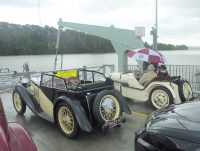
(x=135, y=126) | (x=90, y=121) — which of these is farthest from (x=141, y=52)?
(x=90, y=121)

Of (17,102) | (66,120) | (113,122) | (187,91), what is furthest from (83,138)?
(187,91)

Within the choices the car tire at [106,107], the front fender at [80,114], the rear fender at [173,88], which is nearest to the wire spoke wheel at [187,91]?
the rear fender at [173,88]

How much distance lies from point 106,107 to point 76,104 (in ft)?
1.87

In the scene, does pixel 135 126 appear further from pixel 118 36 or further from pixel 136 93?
pixel 118 36

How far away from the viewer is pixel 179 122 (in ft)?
10.4

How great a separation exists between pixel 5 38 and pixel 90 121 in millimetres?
7388

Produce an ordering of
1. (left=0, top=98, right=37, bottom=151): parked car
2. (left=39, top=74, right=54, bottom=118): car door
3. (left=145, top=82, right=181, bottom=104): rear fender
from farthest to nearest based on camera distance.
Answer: (left=145, top=82, right=181, bottom=104): rear fender
(left=39, top=74, right=54, bottom=118): car door
(left=0, top=98, right=37, bottom=151): parked car

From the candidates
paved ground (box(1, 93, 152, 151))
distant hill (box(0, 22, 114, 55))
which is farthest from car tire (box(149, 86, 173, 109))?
distant hill (box(0, 22, 114, 55))

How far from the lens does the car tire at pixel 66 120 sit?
5180mm

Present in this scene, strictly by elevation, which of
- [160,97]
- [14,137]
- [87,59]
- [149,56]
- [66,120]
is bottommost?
[66,120]

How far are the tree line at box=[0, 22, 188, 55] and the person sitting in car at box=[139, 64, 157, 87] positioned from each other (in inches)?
156

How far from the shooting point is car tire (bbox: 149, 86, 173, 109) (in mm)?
7245

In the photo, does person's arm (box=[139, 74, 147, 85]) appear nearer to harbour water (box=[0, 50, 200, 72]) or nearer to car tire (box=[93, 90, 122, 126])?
car tire (box=[93, 90, 122, 126])

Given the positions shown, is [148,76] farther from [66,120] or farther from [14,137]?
[14,137]
